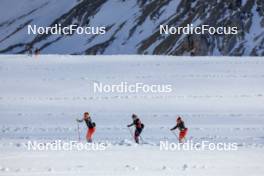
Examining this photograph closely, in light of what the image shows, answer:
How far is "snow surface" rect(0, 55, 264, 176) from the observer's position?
69.9 ft

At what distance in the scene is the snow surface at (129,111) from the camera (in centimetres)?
2130

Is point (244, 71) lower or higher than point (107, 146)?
higher

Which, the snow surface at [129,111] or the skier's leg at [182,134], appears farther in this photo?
the skier's leg at [182,134]

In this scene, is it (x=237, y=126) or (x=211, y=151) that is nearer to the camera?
(x=211, y=151)

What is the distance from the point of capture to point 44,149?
24.0m

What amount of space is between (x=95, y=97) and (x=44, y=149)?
23.0 m

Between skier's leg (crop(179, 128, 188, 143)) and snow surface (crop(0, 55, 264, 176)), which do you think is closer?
snow surface (crop(0, 55, 264, 176))

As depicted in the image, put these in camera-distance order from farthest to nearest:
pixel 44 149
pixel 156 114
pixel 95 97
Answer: pixel 95 97, pixel 156 114, pixel 44 149

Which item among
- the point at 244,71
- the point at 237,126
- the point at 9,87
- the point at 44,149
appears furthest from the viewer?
the point at 244,71

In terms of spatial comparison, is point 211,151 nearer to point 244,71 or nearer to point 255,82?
point 255,82

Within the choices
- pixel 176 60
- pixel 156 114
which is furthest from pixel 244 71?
pixel 156 114

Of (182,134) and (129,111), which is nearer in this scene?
(182,134)

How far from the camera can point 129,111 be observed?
1622 inches

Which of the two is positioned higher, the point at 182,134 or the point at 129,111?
the point at 129,111
